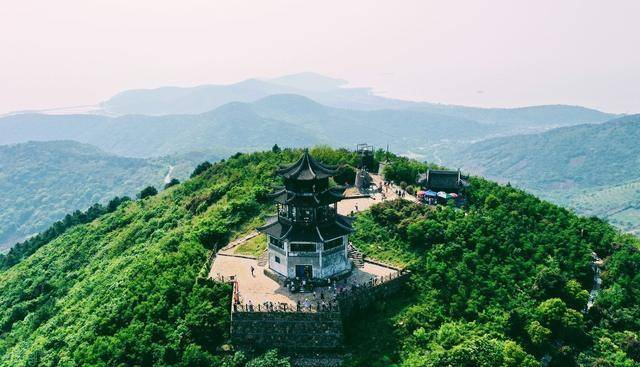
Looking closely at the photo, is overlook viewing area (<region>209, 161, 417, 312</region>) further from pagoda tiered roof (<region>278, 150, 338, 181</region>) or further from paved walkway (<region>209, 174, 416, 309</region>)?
pagoda tiered roof (<region>278, 150, 338, 181</region>)

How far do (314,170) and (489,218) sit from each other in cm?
2232

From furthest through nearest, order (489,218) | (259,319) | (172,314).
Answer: (489,218) < (172,314) < (259,319)

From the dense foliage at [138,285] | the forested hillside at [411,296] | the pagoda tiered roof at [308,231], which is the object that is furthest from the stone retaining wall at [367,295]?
the dense foliage at [138,285]

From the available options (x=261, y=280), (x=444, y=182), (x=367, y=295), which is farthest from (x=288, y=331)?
(x=444, y=182)

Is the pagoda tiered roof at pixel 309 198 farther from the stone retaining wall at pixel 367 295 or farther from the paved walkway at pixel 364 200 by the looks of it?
the paved walkway at pixel 364 200

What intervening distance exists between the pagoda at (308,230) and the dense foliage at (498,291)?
6.34 metres

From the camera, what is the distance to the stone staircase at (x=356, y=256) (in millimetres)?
47638

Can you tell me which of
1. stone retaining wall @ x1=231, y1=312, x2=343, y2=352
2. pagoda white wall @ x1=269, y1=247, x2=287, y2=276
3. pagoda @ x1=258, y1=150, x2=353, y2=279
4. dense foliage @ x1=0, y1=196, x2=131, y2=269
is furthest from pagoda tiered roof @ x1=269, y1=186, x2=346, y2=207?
dense foliage @ x1=0, y1=196, x2=131, y2=269

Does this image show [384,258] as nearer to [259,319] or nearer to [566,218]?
[259,319]

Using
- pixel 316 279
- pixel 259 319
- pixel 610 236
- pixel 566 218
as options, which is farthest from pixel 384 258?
pixel 610 236

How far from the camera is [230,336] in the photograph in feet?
126

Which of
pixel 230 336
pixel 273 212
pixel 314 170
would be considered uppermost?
pixel 314 170

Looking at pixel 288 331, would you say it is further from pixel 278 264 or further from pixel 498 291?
pixel 498 291

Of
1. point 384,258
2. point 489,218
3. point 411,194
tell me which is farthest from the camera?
point 411,194
